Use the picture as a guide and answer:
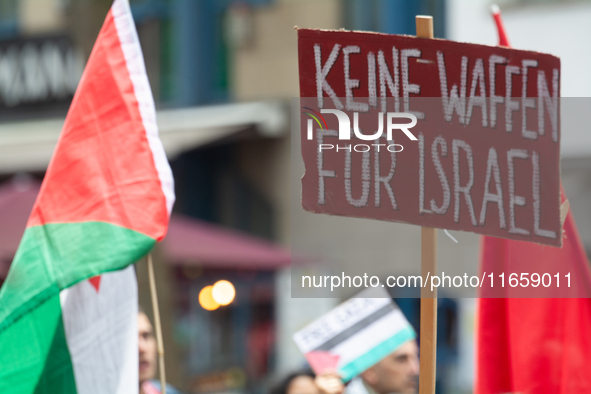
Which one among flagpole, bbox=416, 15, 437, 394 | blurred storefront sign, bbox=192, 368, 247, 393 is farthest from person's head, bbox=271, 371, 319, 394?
blurred storefront sign, bbox=192, 368, 247, 393

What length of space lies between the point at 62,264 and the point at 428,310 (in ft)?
3.06

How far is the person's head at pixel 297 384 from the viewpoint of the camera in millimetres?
3143

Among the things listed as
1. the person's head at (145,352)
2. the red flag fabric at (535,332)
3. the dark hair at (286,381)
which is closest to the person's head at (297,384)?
the dark hair at (286,381)

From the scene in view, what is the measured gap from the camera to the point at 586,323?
2557 millimetres

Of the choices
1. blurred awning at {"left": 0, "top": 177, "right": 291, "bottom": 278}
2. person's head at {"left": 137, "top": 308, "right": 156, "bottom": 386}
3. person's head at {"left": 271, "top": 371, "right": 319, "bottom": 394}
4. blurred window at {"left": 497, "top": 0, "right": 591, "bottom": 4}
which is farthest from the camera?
blurred window at {"left": 497, "top": 0, "right": 591, "bottom": 4}

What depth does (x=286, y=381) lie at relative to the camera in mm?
3238

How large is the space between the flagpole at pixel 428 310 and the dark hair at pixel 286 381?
127 cm

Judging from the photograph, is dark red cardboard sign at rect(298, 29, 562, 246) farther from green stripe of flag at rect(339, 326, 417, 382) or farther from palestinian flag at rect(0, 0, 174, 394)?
green stripe of flag at rect(339, 326, 417, 382)

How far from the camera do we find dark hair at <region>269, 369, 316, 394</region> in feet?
10.5

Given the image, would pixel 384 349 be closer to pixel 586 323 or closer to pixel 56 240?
pixel 586 323

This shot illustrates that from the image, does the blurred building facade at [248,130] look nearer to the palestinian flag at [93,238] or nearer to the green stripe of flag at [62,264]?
the palestinian flag at [93,238]

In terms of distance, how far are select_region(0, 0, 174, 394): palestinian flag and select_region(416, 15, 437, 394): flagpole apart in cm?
67

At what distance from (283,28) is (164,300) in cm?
489

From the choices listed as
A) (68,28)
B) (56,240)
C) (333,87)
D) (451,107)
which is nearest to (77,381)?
(56,240)
